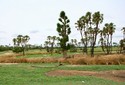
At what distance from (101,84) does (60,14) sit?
4565 cm

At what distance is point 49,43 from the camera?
136500 millimetres

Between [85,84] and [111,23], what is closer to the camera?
[85,84]

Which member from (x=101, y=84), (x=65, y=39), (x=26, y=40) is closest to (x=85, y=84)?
(x=101, y=84)

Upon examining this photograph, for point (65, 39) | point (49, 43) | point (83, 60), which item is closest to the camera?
point (83, 60)

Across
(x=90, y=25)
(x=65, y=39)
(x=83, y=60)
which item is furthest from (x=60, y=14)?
(x=83, y=60)

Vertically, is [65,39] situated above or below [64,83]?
above

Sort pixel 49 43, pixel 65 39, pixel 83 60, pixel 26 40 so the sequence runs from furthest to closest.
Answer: pixel 49 43
pixel 26 40
pixel 65 39
pixel 83 60

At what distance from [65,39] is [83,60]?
17.9m

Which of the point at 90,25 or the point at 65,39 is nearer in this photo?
the point at 65,39

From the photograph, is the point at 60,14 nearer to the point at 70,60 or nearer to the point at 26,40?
the point at 70,60

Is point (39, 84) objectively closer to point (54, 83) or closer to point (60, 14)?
point (54, 83)

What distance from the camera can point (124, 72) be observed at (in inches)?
1258

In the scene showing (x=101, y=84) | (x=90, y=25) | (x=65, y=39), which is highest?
(x=90, y=25)

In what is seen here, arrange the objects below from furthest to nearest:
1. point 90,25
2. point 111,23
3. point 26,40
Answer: point 26,40, point 111,23, point 90,25
